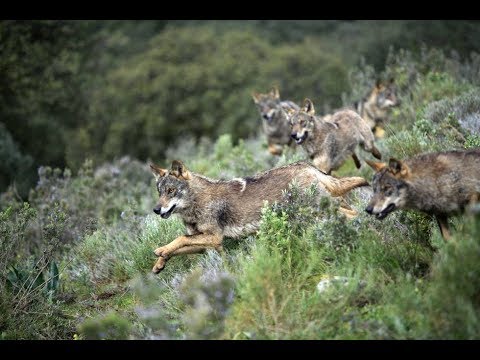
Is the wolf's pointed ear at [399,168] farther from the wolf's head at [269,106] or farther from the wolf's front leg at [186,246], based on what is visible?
the wolf's head at [269,106]

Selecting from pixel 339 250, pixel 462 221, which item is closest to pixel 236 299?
pixel 339 250

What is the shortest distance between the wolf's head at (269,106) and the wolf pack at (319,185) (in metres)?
1.29

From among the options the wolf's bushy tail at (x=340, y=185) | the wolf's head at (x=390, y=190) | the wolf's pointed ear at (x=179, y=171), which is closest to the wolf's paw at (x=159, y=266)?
the wolf's pointed ear at (x=179, y=171)

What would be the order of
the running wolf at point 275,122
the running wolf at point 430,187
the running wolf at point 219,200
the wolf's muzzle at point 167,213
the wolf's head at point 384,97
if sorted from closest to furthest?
the running wolf at point 430,187 → the wolf's muzzle at point 167,213 → the running wolf at point 219,200 → the running wolf at point 275,122 → the wolf's head at point 384,97

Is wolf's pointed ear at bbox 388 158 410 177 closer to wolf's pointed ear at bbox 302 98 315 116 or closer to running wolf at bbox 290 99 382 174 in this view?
running wolf at bbox 290 99 382 174

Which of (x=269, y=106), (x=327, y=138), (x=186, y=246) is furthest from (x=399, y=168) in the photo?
(x=269, y=106)

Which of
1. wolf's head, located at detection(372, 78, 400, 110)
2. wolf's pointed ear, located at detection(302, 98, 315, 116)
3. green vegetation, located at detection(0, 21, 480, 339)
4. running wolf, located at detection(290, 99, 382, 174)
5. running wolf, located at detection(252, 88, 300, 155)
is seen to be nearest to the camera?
green vegetation, located at detection(0, 21, 480, 339)

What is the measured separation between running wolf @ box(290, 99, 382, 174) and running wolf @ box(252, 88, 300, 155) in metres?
2.49

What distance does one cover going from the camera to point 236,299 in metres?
6.72

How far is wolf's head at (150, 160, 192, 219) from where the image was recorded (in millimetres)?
8117

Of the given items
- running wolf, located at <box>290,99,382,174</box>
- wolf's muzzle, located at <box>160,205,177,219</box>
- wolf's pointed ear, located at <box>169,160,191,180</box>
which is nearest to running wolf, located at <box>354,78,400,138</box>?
running wolf, located at <box>290,99,382,174</box>

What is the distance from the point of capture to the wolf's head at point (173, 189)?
812cm

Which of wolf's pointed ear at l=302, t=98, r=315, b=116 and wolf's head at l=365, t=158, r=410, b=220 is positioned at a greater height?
wolf's head at l=365, t=158, r=410, b=220

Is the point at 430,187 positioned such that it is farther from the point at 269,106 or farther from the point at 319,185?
the point at 269,106
